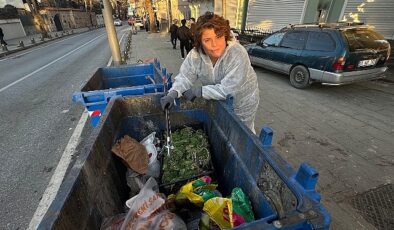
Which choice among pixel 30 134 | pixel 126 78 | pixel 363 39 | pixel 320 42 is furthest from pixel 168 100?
pixel 363 39

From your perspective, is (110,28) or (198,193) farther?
(110,28)

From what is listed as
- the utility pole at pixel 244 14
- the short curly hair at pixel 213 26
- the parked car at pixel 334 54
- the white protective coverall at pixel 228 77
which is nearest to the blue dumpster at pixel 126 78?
the white protective coverall at pixel 228 77

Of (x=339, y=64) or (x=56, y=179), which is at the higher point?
(x=339, y=64)

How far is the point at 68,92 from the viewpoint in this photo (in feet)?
25.3

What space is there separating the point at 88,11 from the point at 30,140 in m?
63.6

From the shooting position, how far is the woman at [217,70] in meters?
2.25

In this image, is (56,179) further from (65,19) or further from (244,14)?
(65,19)

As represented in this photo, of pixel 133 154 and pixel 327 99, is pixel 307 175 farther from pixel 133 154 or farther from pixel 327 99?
pixel 327 99

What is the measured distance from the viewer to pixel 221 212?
139cm

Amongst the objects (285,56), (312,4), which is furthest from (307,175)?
(312,4)

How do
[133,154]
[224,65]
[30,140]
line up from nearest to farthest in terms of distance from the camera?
1. [133,154]
2. [224,65]
3. [30,140]

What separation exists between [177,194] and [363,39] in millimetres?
6461

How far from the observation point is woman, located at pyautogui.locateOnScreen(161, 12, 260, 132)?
2252mm

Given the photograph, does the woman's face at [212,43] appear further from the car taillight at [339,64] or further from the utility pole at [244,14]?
the utility pole at [244,14]
